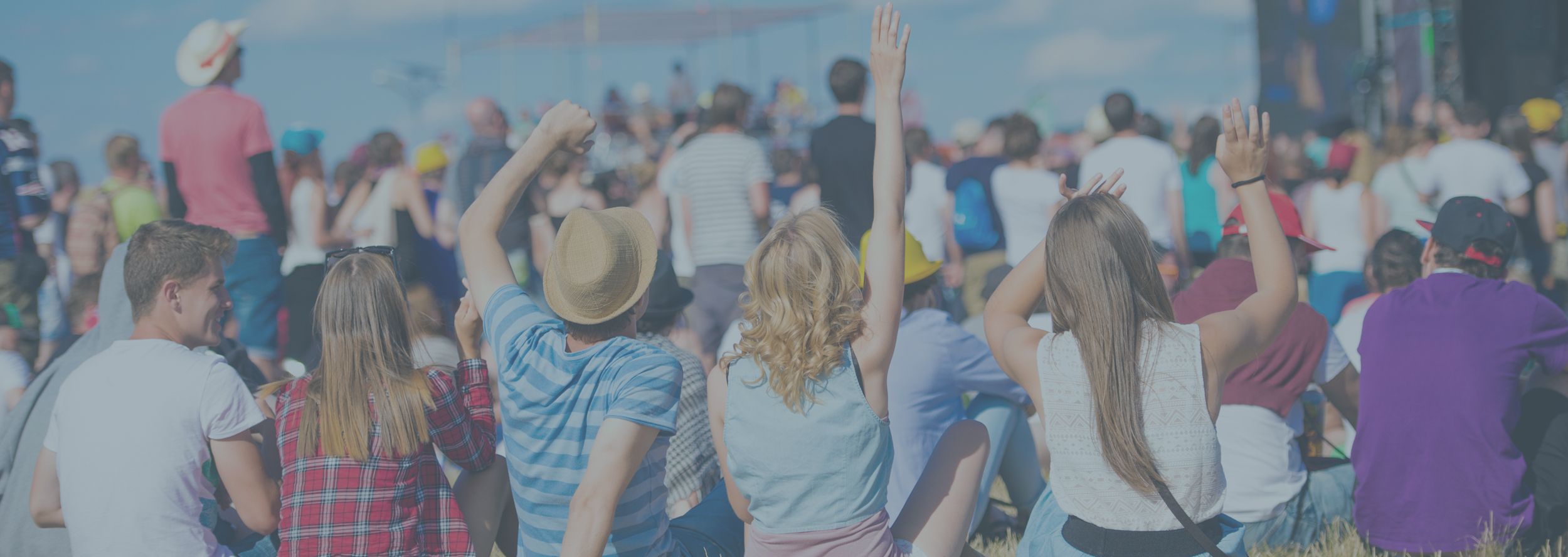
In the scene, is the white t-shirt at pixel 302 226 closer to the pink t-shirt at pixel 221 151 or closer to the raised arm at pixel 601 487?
the pink t-shirt at pixel 221 151

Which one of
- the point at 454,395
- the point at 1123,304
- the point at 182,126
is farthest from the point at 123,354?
the point at 182,126

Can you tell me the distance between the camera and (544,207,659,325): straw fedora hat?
8.18ft

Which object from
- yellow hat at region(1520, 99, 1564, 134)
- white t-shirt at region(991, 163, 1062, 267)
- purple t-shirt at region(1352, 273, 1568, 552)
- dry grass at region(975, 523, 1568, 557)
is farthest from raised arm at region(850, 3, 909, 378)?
yellow hat at region(1520, 99, 1564, 134)

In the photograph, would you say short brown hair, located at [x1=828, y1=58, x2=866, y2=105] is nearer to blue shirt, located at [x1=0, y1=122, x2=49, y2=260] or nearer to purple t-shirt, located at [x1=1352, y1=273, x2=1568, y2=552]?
purple t-shirt, located at [x1=1352, y1=273, x2=1568, y2=552]

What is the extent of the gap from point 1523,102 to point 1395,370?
1098 cm

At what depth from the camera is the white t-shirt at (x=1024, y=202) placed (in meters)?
6.31

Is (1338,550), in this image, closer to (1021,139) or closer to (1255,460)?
(1255,460)

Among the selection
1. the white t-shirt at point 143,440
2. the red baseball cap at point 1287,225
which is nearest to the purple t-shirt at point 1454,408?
the red baseball cap at point 1287,225

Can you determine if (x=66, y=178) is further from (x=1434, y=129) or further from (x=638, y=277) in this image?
(x=1434, y=129)

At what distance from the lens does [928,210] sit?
6816 millimetres

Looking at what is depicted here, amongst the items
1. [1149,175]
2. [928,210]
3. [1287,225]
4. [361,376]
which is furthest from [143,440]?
[928,210]

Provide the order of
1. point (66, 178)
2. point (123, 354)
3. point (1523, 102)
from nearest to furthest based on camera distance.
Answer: point (123, 354) < point (66, 178) < point (1523, 102)

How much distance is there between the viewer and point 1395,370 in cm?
326

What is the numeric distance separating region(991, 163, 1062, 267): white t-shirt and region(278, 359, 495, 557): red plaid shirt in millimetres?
4081
